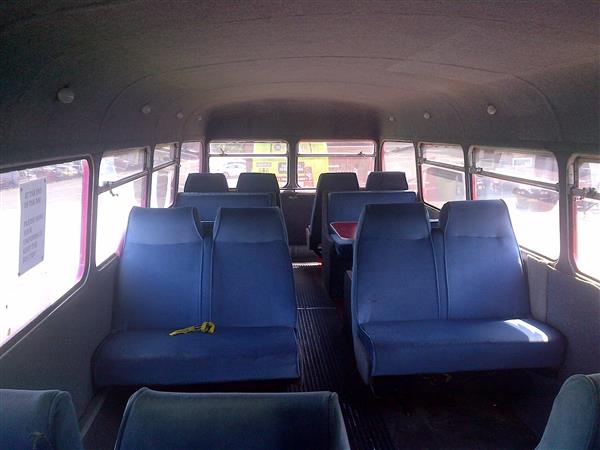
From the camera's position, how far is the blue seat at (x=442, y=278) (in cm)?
318

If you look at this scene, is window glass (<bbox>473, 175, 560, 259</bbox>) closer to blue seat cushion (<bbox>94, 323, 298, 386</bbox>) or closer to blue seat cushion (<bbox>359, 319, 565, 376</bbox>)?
blue seat cushion (<bbox>359, 319, 565, 376</bbox>)

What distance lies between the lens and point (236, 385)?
10.1ft

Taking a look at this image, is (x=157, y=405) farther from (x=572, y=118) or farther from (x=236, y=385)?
(x=572, y=118)

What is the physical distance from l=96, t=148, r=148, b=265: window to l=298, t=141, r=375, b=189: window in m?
3.44

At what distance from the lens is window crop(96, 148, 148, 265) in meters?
3.31

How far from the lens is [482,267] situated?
3.39 m

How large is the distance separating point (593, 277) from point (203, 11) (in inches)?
97.4

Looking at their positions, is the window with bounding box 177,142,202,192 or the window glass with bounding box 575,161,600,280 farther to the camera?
the window with bounding box 177,142,202,192

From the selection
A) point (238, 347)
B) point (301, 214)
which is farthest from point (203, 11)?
point (301, 214)

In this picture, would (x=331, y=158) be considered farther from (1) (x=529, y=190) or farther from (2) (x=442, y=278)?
(2) (x=442, y=278)

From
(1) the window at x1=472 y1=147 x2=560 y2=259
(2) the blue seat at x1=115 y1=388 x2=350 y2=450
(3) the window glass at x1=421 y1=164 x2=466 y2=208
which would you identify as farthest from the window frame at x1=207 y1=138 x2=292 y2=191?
(2) the blue seat at x1=115 y1=388 x2=350 y2=450

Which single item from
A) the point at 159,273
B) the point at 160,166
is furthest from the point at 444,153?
the point at 159,273

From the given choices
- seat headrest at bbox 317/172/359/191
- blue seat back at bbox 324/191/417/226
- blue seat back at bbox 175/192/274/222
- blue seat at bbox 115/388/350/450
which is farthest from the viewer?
seat headrest at bbox 317/172/359/191

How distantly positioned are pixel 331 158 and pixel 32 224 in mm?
5826
